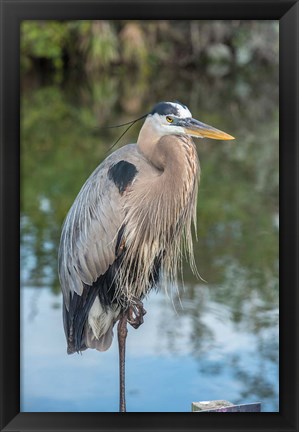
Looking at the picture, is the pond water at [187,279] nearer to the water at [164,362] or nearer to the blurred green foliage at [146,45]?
the water at [164,362]

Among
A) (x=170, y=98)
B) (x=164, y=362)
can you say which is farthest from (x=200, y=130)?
(x=170, y=98)

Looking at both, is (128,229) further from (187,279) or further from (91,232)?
(187,279)

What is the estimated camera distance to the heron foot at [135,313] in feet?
6.02

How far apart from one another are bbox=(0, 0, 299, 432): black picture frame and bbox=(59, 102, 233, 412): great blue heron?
16 cm

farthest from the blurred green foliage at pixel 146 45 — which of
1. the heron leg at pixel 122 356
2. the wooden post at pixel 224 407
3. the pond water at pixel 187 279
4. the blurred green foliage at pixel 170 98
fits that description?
the wooden post at pixel 224 407

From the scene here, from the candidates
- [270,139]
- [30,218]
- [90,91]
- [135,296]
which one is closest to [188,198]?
[135,296]

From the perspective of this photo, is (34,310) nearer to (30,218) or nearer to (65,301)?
(30,218)

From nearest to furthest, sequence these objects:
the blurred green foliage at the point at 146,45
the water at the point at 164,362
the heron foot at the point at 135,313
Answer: the heron foot at the point at 135,313, the water at the point at 164,362, the blurred green foliage at the point at 146,45

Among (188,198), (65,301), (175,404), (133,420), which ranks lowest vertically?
(175,404)

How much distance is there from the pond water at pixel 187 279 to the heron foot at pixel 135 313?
248mm

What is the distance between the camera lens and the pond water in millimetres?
3301

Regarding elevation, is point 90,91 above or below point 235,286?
above
